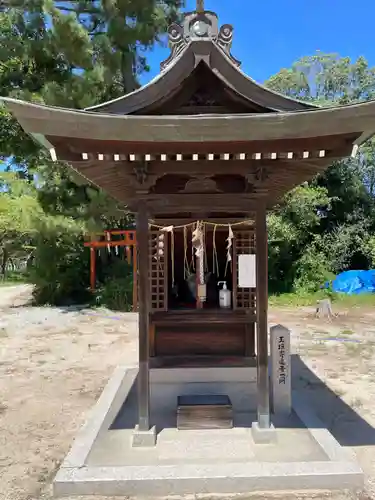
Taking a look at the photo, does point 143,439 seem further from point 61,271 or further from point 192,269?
point 61,271

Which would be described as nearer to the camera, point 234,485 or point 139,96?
point 234,485

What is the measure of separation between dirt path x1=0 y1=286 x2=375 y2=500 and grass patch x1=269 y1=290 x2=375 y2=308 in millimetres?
1535

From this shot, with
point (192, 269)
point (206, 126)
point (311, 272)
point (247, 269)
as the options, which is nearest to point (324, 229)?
point (311, 272)

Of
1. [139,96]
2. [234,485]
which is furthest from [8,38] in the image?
[234,485]

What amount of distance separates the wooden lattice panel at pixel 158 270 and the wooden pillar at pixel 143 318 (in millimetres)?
→ 861

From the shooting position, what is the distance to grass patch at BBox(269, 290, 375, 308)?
50.1ft

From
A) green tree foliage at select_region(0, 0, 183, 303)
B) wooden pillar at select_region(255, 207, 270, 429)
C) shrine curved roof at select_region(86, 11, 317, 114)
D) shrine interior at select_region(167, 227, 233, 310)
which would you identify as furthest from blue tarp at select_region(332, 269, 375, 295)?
shrine curved roof at select_region(86, 11, 317, 114)

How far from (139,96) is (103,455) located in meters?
3.53

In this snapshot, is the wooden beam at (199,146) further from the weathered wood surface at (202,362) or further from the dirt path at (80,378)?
the dirt path at (80,378)

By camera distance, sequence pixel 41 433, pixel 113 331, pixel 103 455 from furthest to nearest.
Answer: pixel 113 331
pixel 41 433
pixel 103 455

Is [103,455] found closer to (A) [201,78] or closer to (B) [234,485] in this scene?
(B) [234,485]

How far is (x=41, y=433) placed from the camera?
4996 millimetres

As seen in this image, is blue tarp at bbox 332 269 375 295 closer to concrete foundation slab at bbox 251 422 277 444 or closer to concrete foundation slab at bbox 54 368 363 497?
concrete foundation slab at bbox 54 368 363 497

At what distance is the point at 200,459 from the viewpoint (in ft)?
13.1
